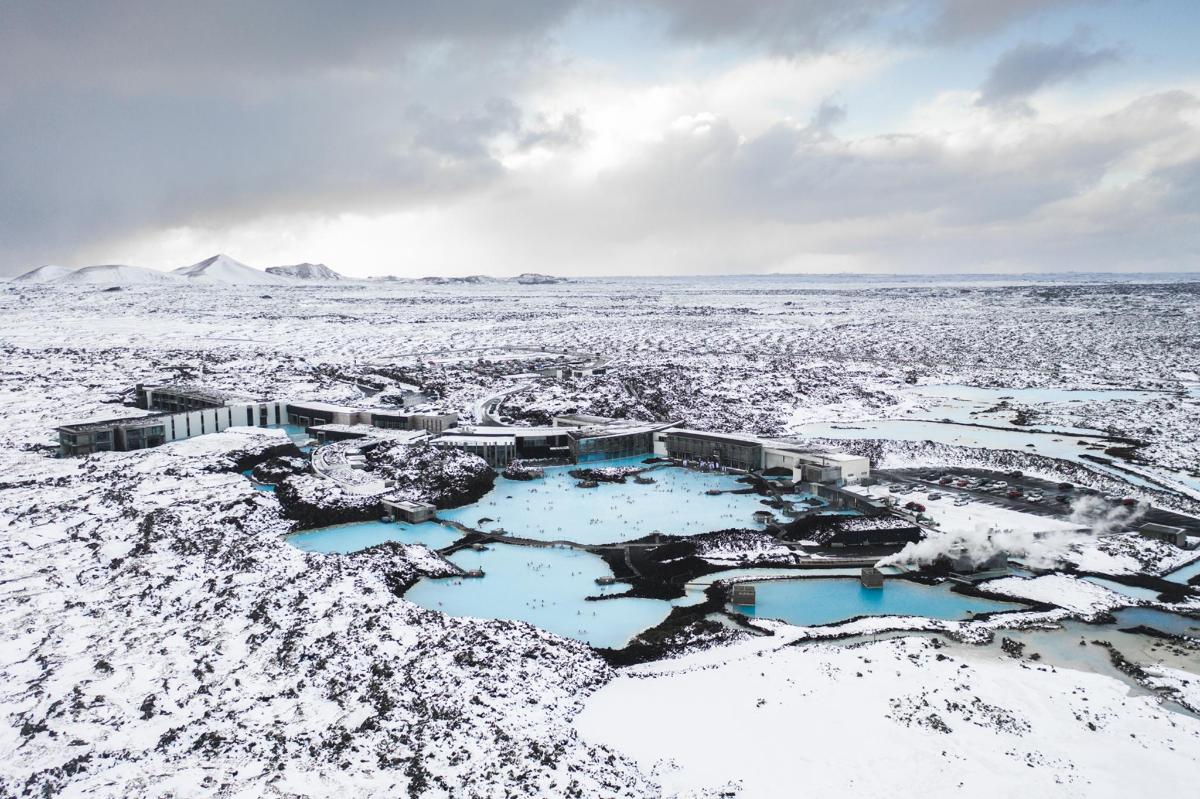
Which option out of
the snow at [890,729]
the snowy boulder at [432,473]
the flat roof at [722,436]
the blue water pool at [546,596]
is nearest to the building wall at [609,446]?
the flat roof at [722,436]

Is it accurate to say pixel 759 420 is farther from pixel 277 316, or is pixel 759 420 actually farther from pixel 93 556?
pixel 277 316

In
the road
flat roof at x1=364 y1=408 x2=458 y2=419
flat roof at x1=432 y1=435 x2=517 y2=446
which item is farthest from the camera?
flat roof at x1=364 y1=408 x2=458 y2=419

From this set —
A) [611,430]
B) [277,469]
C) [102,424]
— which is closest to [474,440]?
[611,430]

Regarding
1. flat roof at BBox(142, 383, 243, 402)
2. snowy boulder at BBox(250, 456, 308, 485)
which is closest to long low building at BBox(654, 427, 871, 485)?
snowy boulder at BBox(250, 456, 308, 485)

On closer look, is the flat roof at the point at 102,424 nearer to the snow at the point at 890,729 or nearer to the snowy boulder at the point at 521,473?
the snowy boulder at the point at 521,473

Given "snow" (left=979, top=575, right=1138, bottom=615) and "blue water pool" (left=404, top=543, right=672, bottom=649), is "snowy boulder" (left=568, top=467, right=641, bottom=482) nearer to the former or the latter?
"blue water pool" (left=404, top=543, right=672, bottom=649)

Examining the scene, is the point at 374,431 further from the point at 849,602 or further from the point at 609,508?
the point at 849,602
